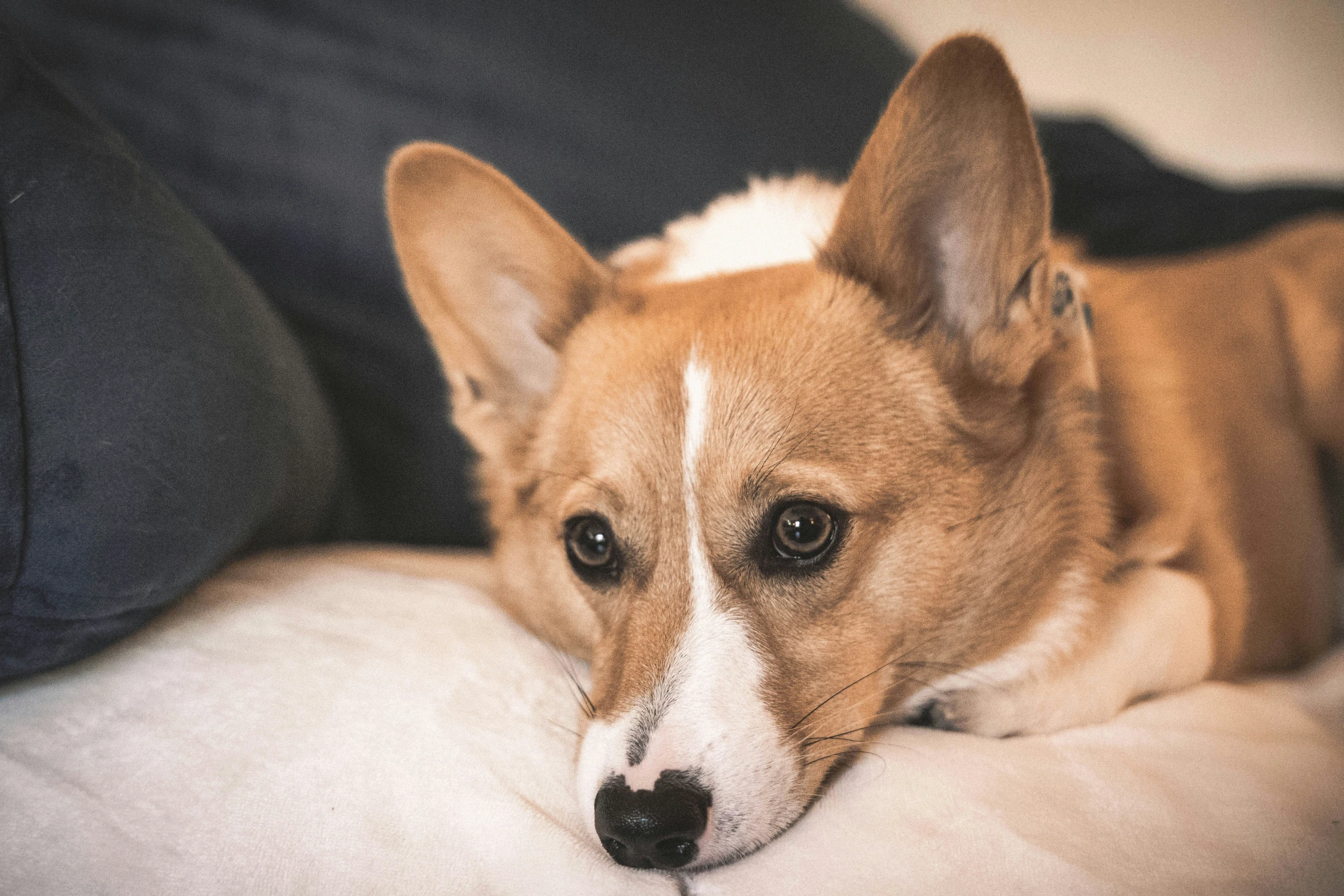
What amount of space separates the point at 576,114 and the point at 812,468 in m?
1.77

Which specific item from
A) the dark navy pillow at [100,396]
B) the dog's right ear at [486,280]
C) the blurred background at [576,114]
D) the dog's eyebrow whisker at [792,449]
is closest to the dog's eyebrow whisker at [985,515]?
the dog's eyebrow whisker at [792,449]

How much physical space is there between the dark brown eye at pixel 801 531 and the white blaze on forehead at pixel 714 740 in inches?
5.2

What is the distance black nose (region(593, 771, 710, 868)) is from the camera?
940 millimetres

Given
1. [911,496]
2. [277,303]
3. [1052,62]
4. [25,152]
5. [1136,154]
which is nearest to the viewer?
[25,152]

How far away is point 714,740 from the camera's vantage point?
1008 millimetres

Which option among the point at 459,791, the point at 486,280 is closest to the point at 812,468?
the point at 459,791

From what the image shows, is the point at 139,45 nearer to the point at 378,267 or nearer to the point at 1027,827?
the point at 378,267

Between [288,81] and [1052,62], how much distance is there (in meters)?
2.81

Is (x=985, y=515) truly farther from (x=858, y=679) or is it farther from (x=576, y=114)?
(x=576, y=114)

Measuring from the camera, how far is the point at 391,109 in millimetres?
2342

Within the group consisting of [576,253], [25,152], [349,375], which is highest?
[25,152]

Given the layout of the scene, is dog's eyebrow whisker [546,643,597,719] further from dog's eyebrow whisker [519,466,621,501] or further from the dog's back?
the dog's back

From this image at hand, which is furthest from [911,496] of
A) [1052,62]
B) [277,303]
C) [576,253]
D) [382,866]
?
[1052,62]

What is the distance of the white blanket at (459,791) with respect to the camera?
2.93ft
